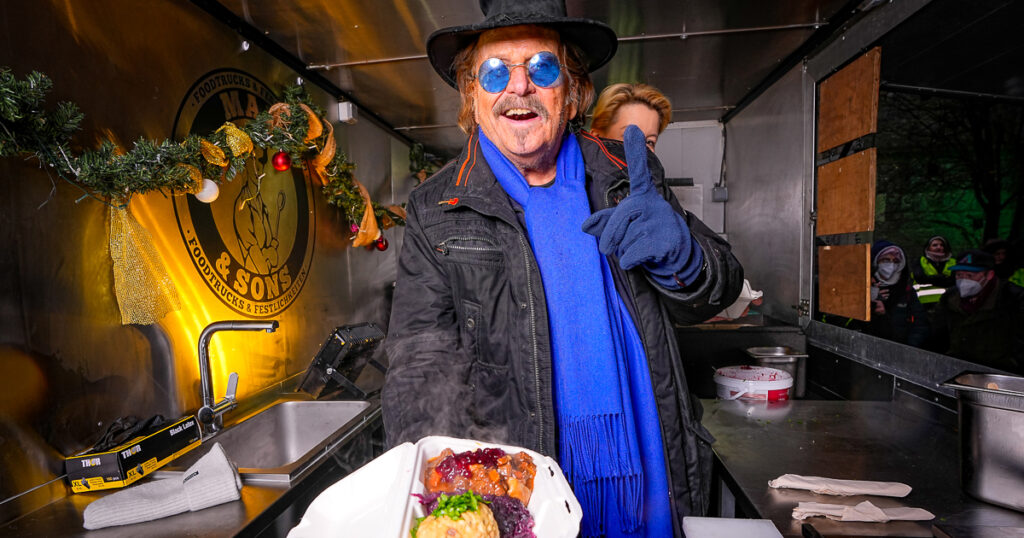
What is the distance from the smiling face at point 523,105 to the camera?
1.62 meters

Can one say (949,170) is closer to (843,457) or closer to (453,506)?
(843,457)

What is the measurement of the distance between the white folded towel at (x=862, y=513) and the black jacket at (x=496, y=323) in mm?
304

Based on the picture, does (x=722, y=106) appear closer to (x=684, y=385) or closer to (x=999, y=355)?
(x=999, y=355)

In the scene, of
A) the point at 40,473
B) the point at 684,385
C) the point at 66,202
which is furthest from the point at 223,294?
the point at 684,385

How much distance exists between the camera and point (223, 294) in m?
2.69

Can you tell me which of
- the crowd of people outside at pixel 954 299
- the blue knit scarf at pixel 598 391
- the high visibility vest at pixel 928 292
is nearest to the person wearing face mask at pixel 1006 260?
the crowd of people outside at pixel 954 299

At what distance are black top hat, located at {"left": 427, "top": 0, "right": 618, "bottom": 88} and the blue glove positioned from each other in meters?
0.54

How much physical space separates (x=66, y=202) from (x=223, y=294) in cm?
91

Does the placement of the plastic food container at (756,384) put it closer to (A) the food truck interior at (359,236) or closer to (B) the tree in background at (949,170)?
(A) the food truck interior at (359,236)

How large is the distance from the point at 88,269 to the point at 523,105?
1.85m

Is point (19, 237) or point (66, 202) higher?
point (66, 202)

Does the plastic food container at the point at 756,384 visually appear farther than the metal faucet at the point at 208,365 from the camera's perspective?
Yes

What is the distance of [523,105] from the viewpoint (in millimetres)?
1617

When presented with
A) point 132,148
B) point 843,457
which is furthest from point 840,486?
point 132,148
